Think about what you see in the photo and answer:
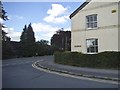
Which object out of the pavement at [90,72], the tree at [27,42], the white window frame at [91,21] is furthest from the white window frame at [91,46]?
the tree at [27,42]

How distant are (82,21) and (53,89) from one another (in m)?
19.8

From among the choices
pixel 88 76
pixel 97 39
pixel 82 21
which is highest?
pixel 82 21

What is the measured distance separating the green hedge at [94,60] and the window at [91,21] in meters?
4.64

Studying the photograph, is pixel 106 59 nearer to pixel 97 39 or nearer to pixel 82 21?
pixel 97 39

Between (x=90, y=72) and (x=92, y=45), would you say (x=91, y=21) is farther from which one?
(x=90, y=72)

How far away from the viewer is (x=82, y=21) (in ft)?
99.6

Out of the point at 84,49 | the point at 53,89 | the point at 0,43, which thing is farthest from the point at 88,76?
the point at 0,43

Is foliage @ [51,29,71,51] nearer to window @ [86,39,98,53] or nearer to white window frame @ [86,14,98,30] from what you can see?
white window frame @ [86,14,98,30]

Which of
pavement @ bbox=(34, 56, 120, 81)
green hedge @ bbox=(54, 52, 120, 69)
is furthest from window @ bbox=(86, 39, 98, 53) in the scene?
pavement @ bbox=(34, 56, 120, 81)

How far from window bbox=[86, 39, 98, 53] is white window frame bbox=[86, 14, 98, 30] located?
1426mm

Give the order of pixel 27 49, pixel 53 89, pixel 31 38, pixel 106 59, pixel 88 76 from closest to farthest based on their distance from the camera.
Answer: pixel 53 89
pixel 88 76
pixel 106 59
pixel 27 49
pixel 31 38

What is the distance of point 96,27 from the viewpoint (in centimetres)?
2883

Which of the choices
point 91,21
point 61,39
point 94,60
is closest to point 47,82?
point 94,60

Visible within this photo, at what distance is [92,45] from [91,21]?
2.62 metres
